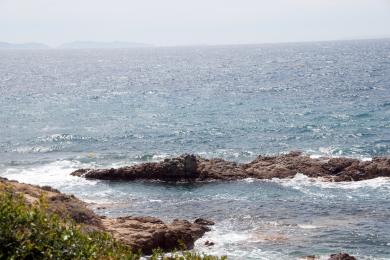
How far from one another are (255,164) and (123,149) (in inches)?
730

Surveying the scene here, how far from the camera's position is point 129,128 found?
77.6 m

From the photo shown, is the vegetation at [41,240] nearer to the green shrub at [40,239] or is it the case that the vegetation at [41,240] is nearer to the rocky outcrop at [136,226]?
the green shrub at [40,239]

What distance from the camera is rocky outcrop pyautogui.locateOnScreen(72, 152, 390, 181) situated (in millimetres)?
49406

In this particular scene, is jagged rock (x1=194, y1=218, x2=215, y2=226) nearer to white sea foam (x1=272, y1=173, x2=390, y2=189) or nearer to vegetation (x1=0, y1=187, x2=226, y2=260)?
white sea foam (x1=272, y1=173, x2=390, y2=189)

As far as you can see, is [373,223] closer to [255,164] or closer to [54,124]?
[255,164]

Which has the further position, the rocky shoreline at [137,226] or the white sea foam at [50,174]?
the white sea foam at [50,174]

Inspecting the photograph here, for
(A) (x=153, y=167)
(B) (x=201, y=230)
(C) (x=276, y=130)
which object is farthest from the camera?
(C) (x=276, y=130)

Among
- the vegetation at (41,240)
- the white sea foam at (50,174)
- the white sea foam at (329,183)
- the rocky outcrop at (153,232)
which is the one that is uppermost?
the vegetation at (41,240)

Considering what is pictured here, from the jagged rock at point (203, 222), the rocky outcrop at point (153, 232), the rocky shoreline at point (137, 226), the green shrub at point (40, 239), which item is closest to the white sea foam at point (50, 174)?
the rocky shoreline at point (137, 226)

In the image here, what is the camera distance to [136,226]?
35.5 meters

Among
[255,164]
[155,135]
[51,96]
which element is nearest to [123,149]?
[155,135]

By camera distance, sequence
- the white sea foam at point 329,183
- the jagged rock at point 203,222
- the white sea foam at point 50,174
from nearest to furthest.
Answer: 1. the jagged rock at point 203,222
2. the white sea foam at point 329,183
3. the white sea foam at point 50,174

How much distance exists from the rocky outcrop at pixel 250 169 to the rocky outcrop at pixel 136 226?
13644mm

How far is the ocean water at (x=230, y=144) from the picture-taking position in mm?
36781
